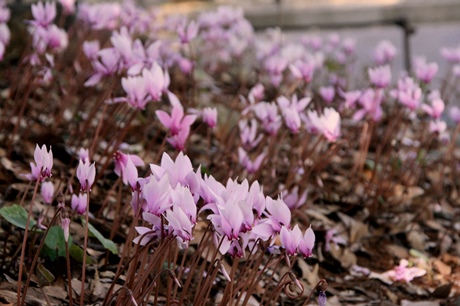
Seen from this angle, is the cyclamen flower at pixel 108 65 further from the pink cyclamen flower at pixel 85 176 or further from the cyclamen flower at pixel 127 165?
the pink cyclamen flower at pixel 85 176

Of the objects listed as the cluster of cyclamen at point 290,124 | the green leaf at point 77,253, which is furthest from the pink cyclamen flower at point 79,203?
the cluster of cyclamen at point 290,124

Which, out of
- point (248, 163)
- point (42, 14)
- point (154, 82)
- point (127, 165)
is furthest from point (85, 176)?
point (42, 14)

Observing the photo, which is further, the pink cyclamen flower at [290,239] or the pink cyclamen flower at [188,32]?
the pink cyclamen flower at [188,32]

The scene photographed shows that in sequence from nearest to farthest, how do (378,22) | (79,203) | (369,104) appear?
(79,203), (369,104), (378,22)

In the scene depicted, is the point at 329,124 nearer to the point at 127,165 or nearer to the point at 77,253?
the point at 77,253

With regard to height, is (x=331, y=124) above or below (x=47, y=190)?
above

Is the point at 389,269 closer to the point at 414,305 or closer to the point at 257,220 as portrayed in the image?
the point at 414,305

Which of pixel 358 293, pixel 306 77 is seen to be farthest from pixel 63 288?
pixel 306 77
